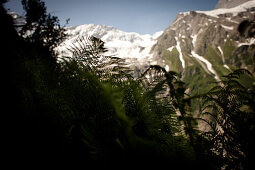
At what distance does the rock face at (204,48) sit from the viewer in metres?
91.6

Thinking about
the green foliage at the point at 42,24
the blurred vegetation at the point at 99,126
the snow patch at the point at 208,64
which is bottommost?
the blurred vegetation at the point at 99,126

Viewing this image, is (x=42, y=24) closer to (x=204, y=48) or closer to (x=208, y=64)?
(x=208, y=64)

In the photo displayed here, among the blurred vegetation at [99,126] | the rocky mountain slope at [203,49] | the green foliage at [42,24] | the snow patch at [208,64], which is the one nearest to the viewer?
the blurred vegetation at [99,126]

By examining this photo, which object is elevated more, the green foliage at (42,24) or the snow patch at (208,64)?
the snow patch at (208,64)

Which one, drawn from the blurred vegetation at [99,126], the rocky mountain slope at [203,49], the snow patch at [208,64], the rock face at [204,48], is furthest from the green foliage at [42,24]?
the snow patch at [208,64]

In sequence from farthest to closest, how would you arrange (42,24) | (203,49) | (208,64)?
1. (203,49)
2. (208,64)
3. (42,24)

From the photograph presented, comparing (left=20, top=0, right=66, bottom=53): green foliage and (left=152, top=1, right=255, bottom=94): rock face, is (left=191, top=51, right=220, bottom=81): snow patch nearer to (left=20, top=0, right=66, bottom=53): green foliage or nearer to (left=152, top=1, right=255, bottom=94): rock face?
(left=152, top=1, right=255, bottom=94): rock face

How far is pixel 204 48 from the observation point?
4405 inches

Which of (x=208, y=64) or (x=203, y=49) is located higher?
(x=203, y=49)

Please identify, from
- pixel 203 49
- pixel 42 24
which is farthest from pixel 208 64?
pixel 42 24

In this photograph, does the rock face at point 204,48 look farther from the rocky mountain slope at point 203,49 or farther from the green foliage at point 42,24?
the green foliage at point 42,24

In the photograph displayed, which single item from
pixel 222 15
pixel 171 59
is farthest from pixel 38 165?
pixel 222 15

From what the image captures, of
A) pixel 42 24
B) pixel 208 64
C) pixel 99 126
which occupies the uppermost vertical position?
pixel 208 64

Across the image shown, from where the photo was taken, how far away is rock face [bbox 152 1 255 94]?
91.6 metres
